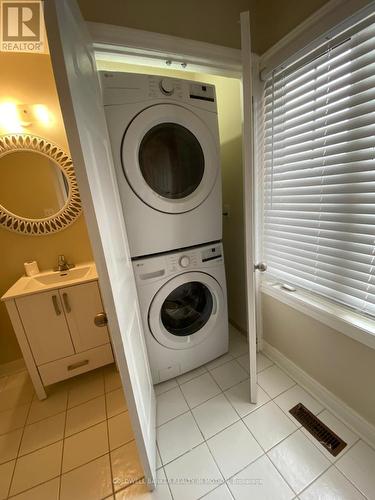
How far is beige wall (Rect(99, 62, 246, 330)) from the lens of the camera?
1566 mm

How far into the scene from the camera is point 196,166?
131 centimetres

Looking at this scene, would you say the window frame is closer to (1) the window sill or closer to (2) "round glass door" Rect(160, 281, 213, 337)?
(1) the window sill

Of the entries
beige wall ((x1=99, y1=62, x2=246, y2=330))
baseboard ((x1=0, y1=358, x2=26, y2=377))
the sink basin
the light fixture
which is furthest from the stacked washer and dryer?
baseboard ((x1=0, y1=358, x2=26, y2=377))

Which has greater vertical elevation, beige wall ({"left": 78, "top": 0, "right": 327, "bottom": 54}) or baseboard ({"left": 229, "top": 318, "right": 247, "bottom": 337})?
beige wall ({"left": 78, "top": 0, "right": 327, "bottom": 54})

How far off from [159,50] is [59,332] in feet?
5.91

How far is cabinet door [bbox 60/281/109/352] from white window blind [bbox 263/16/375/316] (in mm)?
1338

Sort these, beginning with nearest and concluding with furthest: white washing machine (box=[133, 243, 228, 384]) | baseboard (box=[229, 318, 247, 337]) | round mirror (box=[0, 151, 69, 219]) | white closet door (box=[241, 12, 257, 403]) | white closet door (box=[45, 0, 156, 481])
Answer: white closet door (box=[45, 0, 156, 481]) < white closet door (box=[241, 12, 257, 403]) < white washing machine (box=[133, 243, 228, 384]) < round mirror (box=[0, 151, 69, 219]) < baseboard (box=[229, 318, 247, 337])

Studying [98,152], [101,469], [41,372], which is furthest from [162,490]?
[98,152]

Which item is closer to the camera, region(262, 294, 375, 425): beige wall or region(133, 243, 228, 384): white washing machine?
region(262, 294, 375, 425): beige wall

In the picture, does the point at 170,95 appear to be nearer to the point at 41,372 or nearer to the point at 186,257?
the point at 186,257

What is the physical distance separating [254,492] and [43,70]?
2763 millimetres

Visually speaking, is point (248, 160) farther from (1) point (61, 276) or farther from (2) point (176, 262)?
(1) point (61, 276)
